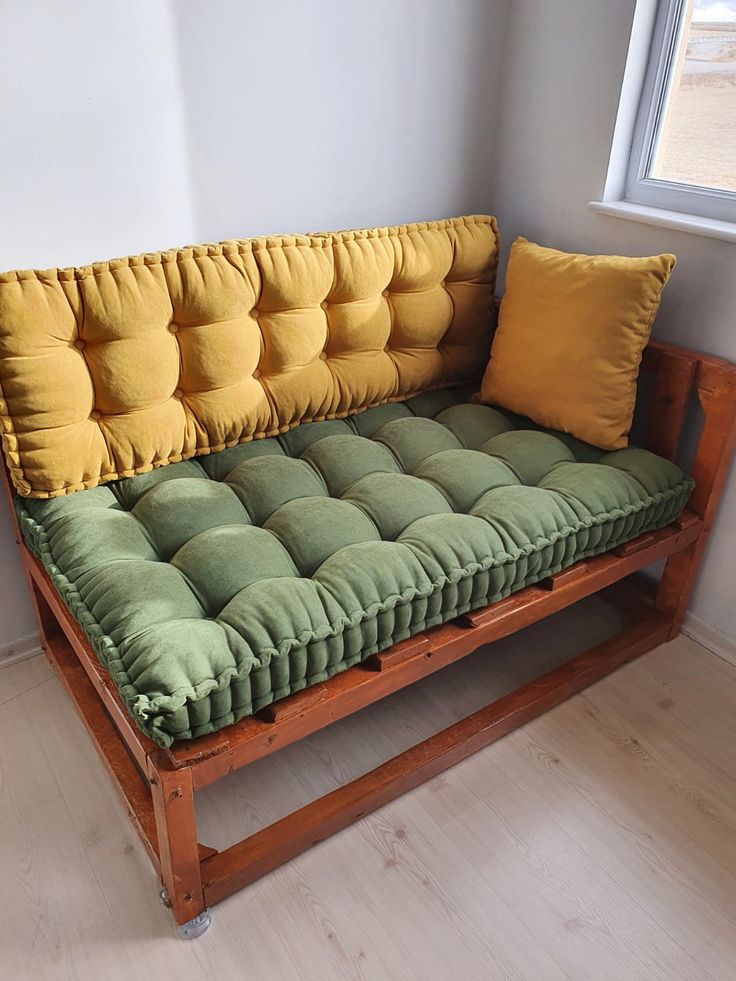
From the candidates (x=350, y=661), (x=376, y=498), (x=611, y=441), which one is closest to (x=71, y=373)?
(x=376, y=498)

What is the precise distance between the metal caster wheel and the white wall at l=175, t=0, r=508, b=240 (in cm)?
123

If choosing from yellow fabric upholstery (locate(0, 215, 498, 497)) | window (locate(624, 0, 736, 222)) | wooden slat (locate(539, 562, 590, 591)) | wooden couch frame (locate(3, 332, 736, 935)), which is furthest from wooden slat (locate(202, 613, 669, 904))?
window (locate(624, 0, 736, 222))

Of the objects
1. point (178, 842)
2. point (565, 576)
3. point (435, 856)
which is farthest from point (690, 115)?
point (178, 842)

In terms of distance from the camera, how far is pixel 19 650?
1.67m

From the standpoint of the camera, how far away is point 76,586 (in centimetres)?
117

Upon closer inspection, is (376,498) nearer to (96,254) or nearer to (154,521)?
(154,521)

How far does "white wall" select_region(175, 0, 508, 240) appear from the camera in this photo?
4.89 feet

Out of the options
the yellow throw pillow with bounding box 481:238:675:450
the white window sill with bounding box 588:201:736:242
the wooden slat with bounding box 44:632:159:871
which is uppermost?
the white window sill with bounding box 588:201:736:242

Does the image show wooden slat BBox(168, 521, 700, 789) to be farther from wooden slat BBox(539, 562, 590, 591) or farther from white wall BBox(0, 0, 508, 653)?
white wall BBox(0, 0, 508, 653)

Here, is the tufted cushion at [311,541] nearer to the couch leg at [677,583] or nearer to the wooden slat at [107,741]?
the couch leg at [677,583]

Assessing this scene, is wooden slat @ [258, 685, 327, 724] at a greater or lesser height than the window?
lesser

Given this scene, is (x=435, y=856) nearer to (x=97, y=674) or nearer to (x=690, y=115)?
(x=97, y=674)

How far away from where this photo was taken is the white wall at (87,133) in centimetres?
129

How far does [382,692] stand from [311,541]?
0.85 ft
